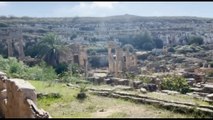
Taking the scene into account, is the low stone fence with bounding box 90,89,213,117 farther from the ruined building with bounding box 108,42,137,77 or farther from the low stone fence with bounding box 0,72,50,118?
the ruined building with bounding box 108,42,137,77

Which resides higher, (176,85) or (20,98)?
(20,98)

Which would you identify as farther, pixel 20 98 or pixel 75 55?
pixel 75 55

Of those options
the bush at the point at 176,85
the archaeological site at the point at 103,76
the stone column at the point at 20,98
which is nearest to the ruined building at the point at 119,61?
the archaeological site at the point at 103,76

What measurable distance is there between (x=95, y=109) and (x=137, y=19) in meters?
118

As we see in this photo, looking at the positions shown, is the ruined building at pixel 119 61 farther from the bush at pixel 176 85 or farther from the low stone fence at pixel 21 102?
the low stone fence at pixel 21 102

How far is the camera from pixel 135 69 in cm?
5097

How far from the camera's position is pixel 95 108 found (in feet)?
56.8

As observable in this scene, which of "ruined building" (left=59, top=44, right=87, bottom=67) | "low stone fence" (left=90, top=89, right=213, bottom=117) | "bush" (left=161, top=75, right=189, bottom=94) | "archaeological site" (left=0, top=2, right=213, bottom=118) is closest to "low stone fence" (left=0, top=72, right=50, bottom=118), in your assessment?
"archaeological site" (left=0, top=2, right=213, bottom=118)

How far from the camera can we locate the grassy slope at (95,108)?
51.1 ft

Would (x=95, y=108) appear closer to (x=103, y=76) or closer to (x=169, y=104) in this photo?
(x=169, y=104)

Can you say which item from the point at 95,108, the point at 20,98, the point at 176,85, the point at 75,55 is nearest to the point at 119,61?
the point at 75,55

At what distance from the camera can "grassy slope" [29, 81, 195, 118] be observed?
51.1 feet

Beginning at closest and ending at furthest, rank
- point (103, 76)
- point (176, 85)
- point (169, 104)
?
point (169, 104) < point (176, 85) < point (103, 76)

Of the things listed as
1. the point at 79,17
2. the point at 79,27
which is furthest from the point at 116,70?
the point at 79,17
